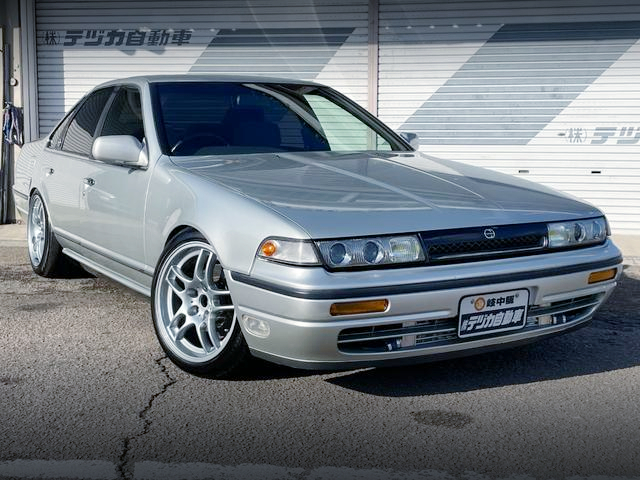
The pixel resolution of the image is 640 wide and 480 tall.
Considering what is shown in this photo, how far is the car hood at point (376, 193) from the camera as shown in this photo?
359 centimetres

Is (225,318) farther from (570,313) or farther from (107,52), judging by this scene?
(107,52)

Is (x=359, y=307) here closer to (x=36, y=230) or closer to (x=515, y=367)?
(x=515, y=367)

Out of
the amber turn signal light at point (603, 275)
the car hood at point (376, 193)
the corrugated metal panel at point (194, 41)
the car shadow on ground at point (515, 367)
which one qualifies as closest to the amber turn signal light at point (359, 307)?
the car hood at point (376, 193)

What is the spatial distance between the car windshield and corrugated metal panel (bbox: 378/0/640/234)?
164 inches

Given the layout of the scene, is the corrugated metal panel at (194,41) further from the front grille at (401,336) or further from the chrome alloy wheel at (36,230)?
the front grille at (401,336)

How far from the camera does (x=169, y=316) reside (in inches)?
168

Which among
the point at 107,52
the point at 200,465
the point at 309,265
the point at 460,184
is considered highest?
the point at 107,52

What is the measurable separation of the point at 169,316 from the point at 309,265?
113 cm

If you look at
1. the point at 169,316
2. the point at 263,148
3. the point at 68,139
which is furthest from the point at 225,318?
the point at 68,139

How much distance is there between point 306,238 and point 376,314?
42 cm

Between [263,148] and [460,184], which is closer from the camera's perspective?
[460,184]

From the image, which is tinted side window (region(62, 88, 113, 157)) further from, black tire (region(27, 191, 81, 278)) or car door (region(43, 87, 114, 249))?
black tire (region(27, 191, 81, 278))

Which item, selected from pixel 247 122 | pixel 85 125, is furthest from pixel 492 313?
pixel 85 125

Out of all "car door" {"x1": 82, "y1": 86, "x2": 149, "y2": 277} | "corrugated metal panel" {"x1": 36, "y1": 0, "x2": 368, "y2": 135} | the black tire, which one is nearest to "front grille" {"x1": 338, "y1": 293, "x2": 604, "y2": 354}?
"car door" {"x1": 82, "y1": 86, "x2": 149, "y2": 277}
